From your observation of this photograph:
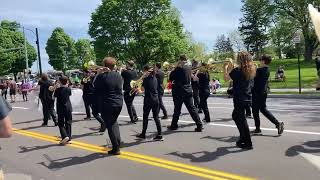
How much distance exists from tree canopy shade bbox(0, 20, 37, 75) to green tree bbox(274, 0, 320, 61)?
4473 centimetres

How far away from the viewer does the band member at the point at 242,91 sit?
8.94 meters

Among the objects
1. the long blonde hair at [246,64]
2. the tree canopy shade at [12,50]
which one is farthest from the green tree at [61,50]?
the long blonde hair at [246,64]

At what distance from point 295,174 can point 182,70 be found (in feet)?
16.5

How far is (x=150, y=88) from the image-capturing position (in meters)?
10.8

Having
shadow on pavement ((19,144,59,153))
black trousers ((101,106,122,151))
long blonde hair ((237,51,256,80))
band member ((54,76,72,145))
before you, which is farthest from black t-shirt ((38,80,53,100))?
long blonde hair ((237,51,256,80))

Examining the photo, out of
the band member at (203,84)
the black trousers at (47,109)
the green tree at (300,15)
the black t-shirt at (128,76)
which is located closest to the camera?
the band member at (203,84)

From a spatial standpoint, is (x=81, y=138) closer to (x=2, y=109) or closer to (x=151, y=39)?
(x=2, y=109)

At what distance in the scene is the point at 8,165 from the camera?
915 centimetres

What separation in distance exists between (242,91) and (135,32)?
53.8 meters

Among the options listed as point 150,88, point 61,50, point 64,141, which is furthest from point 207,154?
point 61,50

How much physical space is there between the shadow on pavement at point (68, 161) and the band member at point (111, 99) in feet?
1.10

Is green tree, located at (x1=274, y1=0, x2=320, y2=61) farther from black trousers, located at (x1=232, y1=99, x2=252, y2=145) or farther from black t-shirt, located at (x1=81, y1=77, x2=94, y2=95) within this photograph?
black trousers, located at (x1=232, y1=99, x2=252, y2=145)

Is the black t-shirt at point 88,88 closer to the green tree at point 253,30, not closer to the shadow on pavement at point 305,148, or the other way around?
the shadow on pavement at point 305,148

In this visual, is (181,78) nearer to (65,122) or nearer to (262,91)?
(262,91)
